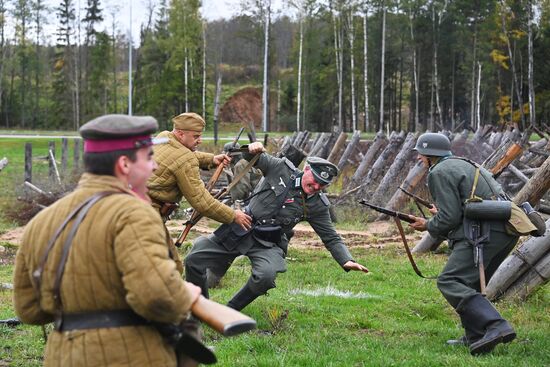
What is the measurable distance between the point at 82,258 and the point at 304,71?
54.7 m

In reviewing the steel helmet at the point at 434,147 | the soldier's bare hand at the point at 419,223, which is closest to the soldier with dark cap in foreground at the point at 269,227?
the soldier's bare hand at the point at 419,223

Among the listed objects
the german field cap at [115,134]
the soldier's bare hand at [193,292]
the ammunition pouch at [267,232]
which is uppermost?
the german field cap at [115,134]

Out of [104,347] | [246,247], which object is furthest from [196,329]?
[246,247]

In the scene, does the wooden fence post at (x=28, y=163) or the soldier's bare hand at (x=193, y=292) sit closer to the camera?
the soldier's bare hand at (x=193, y=292)

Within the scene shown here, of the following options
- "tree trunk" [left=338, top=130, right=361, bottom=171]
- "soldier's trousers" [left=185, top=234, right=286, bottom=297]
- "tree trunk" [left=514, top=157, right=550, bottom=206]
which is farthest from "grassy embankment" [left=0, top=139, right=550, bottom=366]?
"tree trunk" [left=338, top=130, right=361, bottom=171]

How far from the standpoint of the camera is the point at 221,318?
9.75 ft

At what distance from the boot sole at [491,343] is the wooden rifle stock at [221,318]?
3503 millimetres

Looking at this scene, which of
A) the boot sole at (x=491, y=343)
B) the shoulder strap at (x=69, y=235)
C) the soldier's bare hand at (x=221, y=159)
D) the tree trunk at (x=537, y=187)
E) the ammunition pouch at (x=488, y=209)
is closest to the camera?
the shoulder strap at (x=69, y=235)

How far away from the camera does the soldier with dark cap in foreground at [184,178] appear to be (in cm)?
644

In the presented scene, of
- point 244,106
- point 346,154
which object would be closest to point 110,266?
point 346,154

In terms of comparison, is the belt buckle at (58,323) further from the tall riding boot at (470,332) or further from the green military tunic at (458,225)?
the tall riding boot at (470,332)

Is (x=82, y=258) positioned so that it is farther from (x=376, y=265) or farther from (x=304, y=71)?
(x=304, y=71)

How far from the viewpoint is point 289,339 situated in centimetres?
652

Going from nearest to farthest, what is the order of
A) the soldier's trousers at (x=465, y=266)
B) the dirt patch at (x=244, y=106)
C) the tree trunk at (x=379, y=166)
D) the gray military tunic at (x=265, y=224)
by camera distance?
the soldier's trousers at (x=465, y=266) → the gray military tunic at (x=265, y=224) → the tree trunk at (x=379, y=166) → the dirt patch at (x=244, y=106)
